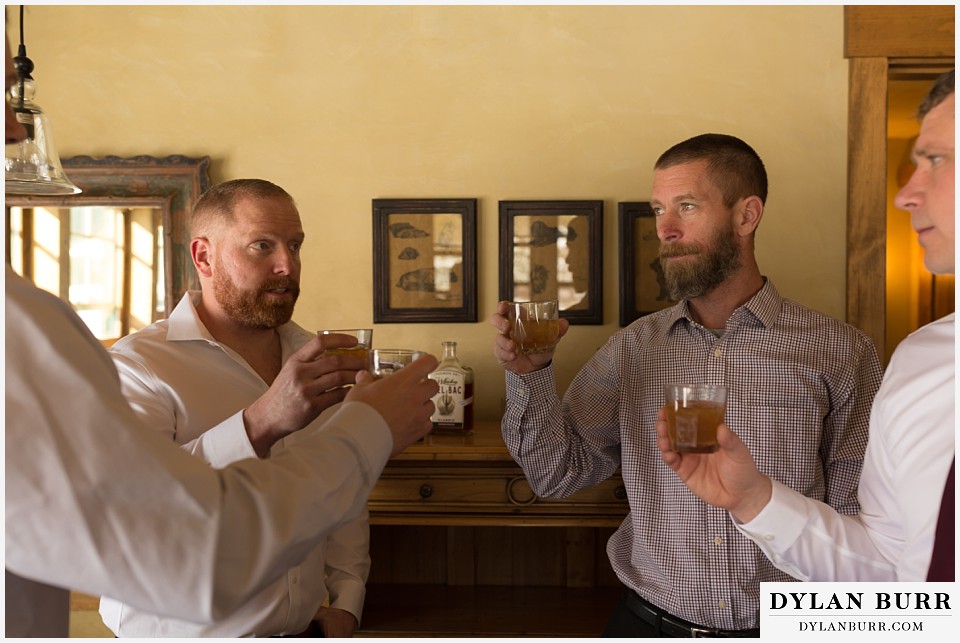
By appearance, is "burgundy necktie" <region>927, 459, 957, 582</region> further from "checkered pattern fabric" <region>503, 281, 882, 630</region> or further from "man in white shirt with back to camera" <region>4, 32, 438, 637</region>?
"man in white shirt with back to camera" <region>4, 32, 438, 637</region>

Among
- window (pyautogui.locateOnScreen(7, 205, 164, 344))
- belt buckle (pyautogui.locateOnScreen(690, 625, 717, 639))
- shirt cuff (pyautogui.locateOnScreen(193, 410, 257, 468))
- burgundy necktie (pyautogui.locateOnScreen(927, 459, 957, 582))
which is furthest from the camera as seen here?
window (pyautogui.locateOnScreen(7, 205, 164, 344))

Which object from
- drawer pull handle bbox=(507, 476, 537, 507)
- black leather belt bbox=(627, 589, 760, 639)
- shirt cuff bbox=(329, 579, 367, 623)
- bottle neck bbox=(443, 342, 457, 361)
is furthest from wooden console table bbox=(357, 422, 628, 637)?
black leather belt bbox=(627, 589, 760, 639)

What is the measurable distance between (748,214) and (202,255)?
4.67 ft

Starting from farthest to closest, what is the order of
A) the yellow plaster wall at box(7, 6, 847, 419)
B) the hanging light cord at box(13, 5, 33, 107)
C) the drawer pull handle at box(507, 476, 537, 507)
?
the yellow plaster wall at box(7, 6, 847, 419) < the drawer pull handle at box(507, 476, 537, 507) < the hanging light cord at box(13, 5, 33, 107)

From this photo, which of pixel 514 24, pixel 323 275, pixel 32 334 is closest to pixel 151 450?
pixel 32 334

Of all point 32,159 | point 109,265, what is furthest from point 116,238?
point 32,159

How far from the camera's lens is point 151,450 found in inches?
36.2

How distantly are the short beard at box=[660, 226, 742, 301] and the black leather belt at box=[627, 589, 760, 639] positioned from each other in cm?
75

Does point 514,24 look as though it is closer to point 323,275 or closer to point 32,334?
point 323,275

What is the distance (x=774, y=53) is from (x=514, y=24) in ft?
2.95

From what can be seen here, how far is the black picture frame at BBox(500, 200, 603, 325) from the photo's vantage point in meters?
2.85

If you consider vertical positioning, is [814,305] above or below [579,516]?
above

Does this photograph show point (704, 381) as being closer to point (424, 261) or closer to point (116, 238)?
point (424, 261)

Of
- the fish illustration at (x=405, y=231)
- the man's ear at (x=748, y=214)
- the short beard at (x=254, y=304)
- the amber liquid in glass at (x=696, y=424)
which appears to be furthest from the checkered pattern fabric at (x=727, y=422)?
the fish illustration at (x=405, y=231)
